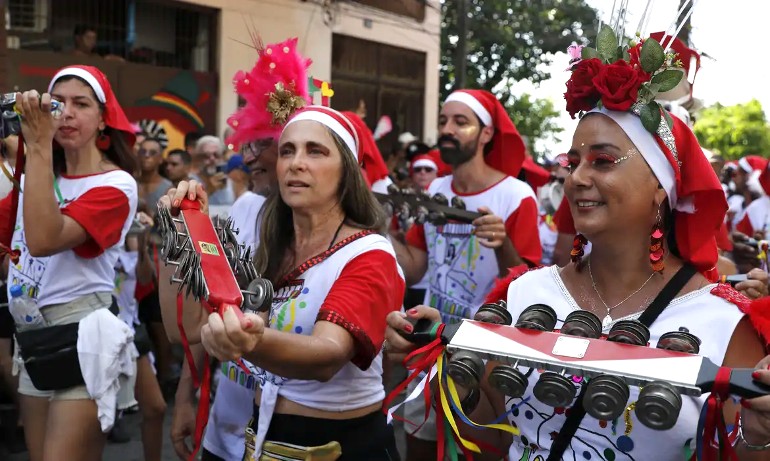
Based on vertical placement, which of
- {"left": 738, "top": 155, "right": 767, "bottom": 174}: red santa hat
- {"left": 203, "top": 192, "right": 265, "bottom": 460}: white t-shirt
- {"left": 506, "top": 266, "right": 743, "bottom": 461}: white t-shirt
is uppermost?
{"left": 738, "top": 155, "right": 767, "bottom": 174}: red santa hat

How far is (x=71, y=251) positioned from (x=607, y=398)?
2792mm

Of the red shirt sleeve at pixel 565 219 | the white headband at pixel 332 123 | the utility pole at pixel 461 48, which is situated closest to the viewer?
the red shirt sleeve at pixel 565 219

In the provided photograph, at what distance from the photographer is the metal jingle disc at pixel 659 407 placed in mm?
1743

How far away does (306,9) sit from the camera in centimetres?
1526

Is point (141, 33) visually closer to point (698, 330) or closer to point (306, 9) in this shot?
point (306, 9)

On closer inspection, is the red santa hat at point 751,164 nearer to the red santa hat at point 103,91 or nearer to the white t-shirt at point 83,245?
the red santa hat at point 103,91

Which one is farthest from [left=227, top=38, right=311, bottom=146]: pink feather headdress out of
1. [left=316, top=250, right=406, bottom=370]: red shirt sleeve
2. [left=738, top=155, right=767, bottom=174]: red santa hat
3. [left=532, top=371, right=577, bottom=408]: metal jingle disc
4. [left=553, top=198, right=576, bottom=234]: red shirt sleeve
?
[left=738, top=155, right=767, bottom=174]: red santa hat

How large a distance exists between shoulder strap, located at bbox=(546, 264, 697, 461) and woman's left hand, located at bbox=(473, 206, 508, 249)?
2.02 meters

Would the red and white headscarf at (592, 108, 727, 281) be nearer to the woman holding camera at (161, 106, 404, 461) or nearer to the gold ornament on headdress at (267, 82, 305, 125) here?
the woman holding camera at (161, 106, 404, 461)

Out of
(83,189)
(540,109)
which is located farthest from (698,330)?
(540,109)

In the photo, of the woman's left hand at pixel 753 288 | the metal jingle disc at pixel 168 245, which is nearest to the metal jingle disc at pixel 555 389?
the metal jingle disc at pixel 168 245

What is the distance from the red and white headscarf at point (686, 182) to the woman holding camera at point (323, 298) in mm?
947

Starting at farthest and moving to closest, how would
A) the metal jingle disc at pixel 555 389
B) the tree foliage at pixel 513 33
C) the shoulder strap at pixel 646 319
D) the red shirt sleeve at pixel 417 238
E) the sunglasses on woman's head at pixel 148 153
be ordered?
the tree foliage at pixel 513 33, the sunglasses on woman's head at pixel 148 153, the red shirt sleeve at pixel 417 238, the shoulder strap at pixel 646 319, the metal jingle disc at pixel 555 389

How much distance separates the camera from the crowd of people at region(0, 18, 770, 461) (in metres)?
2.31
